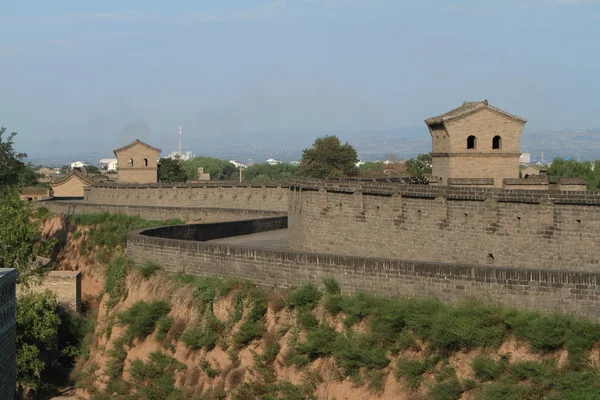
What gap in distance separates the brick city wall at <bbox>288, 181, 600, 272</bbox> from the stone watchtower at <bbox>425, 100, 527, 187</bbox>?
13.5 metres

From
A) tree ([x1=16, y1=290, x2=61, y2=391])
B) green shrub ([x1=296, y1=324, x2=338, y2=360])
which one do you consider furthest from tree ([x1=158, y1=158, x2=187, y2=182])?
green shrub ([x1=296, y1=324, x2=338, y2=360])

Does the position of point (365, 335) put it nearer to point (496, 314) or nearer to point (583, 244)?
point (496, 314)

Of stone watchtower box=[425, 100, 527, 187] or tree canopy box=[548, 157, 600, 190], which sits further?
tree canopy box=[548, 157, 600, 190]

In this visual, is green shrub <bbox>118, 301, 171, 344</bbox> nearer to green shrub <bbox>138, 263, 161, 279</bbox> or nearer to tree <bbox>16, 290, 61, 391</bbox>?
green shrub <bbox>138, 263, 161, 279</bbox>

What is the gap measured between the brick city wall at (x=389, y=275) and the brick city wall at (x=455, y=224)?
3.63 metres

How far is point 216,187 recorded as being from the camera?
58.6 m

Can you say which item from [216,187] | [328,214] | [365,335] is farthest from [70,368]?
[216,187]

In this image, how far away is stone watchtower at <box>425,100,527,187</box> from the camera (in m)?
44.4

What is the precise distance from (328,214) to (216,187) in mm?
27695

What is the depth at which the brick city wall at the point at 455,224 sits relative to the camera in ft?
78.8

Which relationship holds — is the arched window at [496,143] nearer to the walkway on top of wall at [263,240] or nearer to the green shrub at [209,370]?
the walkway on top of wall at [263,240]

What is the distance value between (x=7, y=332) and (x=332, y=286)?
7733mm

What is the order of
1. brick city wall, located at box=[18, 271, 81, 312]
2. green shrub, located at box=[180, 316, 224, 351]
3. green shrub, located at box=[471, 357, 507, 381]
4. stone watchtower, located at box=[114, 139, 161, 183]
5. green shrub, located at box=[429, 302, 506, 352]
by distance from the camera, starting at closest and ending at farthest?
green shrub, located at box=[471, 357, 507, 381] → green shrub, located at box=[429, 302, 506, 352] → green shrub, located at box=[180, 316, 224, 351] → brick city wall, located at box=[18, 271, 81, 312] → stone watchtower, located at box=[114, 139, 161, 183]

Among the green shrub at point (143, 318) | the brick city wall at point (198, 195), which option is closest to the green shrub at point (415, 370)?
the green shrub at point (143, 318)
